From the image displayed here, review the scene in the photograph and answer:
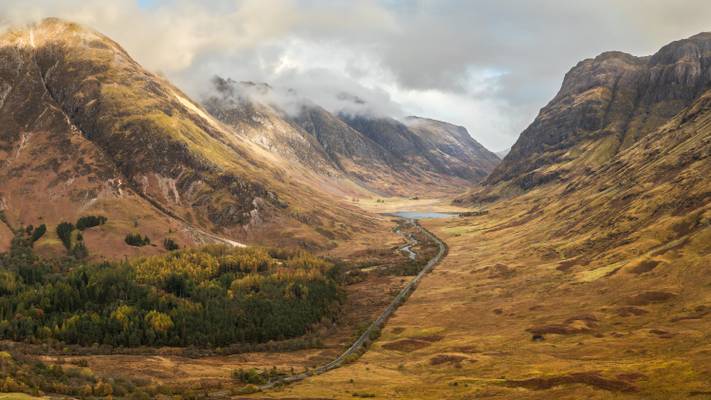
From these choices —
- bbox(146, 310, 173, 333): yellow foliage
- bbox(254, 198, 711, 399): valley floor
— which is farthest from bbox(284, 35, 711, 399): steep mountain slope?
bbox(146, 310, 173, 333): yellow foliage

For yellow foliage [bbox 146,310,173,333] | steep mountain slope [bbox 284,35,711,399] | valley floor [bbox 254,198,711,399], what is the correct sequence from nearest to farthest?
valley floor [bbox 254,198,711,399] < steep mountain slope [bbox 284,35,711,399] < yellow foliage [bbox 146,310,173,333]

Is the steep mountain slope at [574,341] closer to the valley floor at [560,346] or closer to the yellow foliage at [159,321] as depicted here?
the valley floor at [560,346]

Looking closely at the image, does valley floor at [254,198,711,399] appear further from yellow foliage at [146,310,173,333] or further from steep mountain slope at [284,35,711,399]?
yellow foliage at [146,310,173,333]

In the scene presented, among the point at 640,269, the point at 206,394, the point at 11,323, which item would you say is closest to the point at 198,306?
the point at 11,323

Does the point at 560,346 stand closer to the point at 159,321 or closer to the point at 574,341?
the point at 574,341

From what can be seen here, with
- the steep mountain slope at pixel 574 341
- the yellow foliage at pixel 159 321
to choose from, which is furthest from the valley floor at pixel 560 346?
the yellow foliage at pixel 159 321

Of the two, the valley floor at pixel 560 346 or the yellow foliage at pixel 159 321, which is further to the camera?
the yellow foliage at pixel 159 321

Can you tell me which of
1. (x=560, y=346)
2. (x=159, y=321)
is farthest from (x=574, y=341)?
(x=159, y=321)

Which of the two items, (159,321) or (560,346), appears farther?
(159,321)

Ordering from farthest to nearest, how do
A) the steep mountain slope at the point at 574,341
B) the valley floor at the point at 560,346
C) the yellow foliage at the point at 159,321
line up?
the yellow foliage at the point at 159,321 → the steep mountain slope at the point at 574,341 → the valley floor at the point at 560,346

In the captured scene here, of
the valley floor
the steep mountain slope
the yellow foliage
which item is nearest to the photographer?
the valley floor

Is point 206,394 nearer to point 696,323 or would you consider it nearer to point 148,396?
point 148,396
